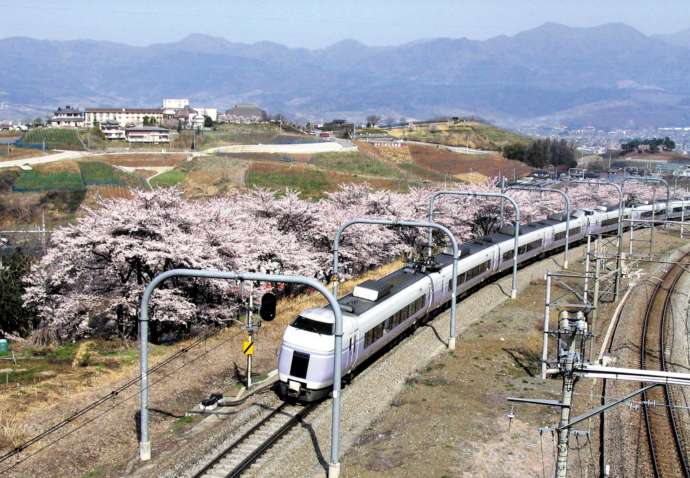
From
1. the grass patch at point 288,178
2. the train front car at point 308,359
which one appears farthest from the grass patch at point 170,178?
the train front car at point 308,359

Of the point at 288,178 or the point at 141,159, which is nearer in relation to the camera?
the point at 288,178

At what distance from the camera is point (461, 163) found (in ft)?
408

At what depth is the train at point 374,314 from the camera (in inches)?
792

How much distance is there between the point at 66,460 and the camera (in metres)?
16.6

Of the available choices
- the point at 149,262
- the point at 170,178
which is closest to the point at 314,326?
the point at 149,262

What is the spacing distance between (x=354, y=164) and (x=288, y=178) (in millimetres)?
15856

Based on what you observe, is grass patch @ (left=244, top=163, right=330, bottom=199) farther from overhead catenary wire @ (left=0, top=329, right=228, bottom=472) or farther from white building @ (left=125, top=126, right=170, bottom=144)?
overhead catenary wire @ (left=0, top=329, right=228, bottom=472)

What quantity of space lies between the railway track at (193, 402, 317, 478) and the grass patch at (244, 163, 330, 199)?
65.2 meters

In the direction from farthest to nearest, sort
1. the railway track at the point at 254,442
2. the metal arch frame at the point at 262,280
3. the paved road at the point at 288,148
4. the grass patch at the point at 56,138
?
the grass patch at the point at 56,138
the paved road at the point at 288,148
the railway track at the point at 254,442
the metal arch frame at the point at 262,280

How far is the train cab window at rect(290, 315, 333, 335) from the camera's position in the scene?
20.4 metres

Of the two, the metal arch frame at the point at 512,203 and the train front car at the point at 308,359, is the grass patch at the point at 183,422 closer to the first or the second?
the train front car at the point at 308,359

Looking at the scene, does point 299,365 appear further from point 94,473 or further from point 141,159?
point 141,159

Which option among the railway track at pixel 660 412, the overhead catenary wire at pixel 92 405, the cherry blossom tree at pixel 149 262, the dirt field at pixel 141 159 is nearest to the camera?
the overhead catenary wire at pixel 92 405

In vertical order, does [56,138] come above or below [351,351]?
above
